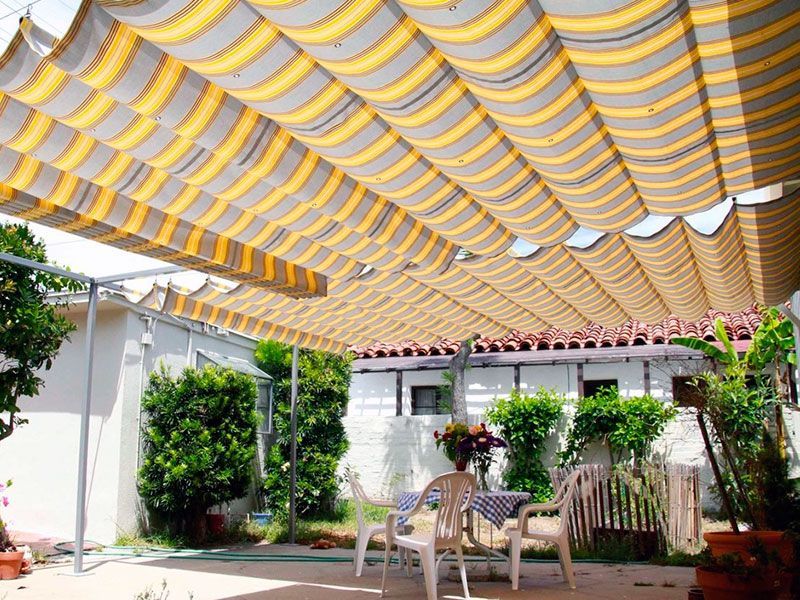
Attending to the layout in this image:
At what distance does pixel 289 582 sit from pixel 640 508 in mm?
4846

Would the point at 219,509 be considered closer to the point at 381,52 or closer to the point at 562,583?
the point at 562,583

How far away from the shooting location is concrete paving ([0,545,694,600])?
6871 millimetres

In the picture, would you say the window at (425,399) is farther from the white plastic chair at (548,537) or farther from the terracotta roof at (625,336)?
the white plastic chair at (548,537)

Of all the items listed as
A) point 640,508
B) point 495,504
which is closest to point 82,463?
point 495,504

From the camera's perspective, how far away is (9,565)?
26.0 ft

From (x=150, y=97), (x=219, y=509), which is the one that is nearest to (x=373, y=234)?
(x=150, y=97)

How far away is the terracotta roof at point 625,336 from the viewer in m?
14.8

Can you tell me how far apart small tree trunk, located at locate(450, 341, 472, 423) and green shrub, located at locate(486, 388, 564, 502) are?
0.89 m

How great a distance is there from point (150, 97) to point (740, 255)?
15.7 feet

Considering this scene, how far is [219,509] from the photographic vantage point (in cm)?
1222

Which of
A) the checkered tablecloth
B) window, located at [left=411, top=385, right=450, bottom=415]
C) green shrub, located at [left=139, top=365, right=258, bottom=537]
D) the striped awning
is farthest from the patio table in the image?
window, located at [left=411, top=385, right=450, bottom=415]

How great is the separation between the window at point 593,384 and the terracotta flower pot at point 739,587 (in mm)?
10633

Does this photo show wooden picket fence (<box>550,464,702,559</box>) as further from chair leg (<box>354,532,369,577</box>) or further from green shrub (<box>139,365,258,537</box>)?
green shrub (<box>139,365,258,537</box>)

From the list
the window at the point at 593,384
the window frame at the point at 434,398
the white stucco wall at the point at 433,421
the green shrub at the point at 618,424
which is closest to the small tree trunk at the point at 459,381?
the white stucco wall at the point at 433,421
